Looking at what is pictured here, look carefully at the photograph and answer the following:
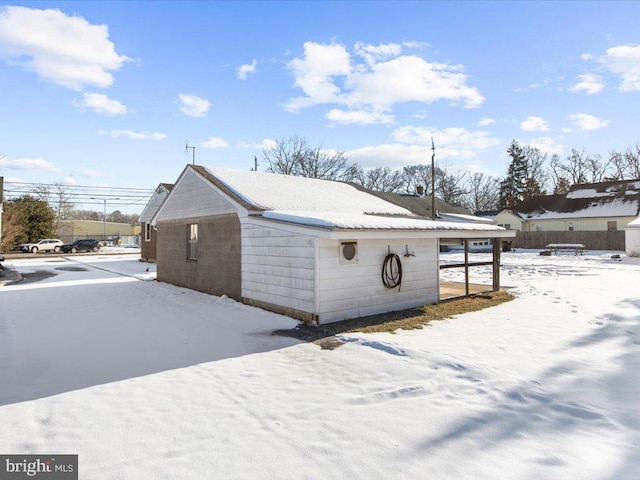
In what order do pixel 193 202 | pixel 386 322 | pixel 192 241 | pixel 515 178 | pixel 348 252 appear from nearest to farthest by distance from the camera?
pixel 386 322 → pixel 348 252 → pixel 193 202 → pixel 192 241 → pixel 515 178

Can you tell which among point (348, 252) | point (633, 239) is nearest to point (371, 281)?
point (348, 252)

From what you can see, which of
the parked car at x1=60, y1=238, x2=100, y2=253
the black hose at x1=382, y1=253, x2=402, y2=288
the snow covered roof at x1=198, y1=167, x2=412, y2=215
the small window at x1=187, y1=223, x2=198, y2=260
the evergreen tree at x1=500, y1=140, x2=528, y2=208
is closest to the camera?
the black hose at x1=382, y1=253, x2=402, y2=288

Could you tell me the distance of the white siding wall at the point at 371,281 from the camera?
7395 millimetres

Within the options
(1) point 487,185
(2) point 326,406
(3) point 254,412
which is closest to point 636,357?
(2) point 326,406

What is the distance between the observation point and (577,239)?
106ft

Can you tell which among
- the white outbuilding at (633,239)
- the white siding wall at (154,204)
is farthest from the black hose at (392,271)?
the white outbuilding at (633,239)

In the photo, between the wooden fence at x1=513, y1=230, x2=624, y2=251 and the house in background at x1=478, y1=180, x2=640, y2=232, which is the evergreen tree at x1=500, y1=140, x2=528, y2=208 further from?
the wooden fence at x1=513, y1=230, x2=624, y2=251

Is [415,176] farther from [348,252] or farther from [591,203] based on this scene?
[348,252]

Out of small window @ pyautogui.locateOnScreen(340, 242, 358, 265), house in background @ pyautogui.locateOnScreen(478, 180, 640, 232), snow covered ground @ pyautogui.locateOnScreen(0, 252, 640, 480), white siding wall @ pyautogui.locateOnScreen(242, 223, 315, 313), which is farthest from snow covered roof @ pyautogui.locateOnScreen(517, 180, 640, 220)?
white siding wall @ pyautogui.locateOnScreen(242, 223, 315, 313)

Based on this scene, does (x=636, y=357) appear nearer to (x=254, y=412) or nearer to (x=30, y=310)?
(x=254, y=412)

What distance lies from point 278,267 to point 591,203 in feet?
127

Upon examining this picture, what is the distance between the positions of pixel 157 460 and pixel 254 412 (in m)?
1.02

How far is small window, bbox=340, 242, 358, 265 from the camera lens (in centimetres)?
759

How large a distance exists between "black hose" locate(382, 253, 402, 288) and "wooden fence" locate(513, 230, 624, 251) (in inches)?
1187
